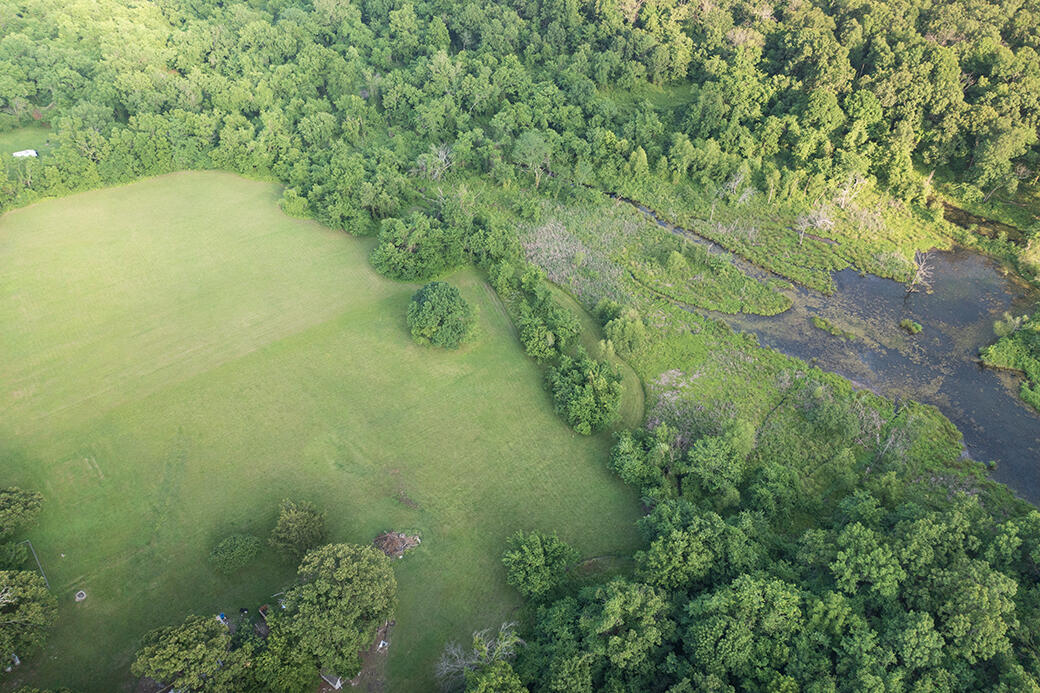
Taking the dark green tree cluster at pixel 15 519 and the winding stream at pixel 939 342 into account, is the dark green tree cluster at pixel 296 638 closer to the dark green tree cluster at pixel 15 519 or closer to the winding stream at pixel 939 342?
the dark green tree cluster at pixel 15 519

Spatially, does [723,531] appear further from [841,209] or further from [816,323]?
[841,209]

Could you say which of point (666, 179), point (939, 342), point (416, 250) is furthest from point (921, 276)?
point (416, 250)

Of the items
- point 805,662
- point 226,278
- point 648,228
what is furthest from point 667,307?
point 226,278

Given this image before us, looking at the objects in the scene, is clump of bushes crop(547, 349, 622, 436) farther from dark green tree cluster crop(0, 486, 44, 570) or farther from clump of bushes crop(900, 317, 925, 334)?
dark green tree cluster crop(0, 486, 44, 570)

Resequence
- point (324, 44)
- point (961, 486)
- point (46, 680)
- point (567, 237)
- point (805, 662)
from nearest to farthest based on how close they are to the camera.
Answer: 1. point (805, 662)
2. point (46, 680)
3. point (961, 486)
4. point (567, 237)
5. point (324, 44)

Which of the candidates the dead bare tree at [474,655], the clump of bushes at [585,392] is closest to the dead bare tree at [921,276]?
the clump of bushes at [585,392]

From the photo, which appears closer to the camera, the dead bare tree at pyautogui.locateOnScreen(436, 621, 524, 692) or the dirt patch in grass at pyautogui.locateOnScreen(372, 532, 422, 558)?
the dead bare tree at pyautogui.locateOnScreen(436, 621, 524, 692)

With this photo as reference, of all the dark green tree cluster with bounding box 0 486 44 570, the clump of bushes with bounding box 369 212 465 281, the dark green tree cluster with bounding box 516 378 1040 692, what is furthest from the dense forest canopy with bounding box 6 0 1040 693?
the dark green tree cluster with bounding box 0 486 44 570
